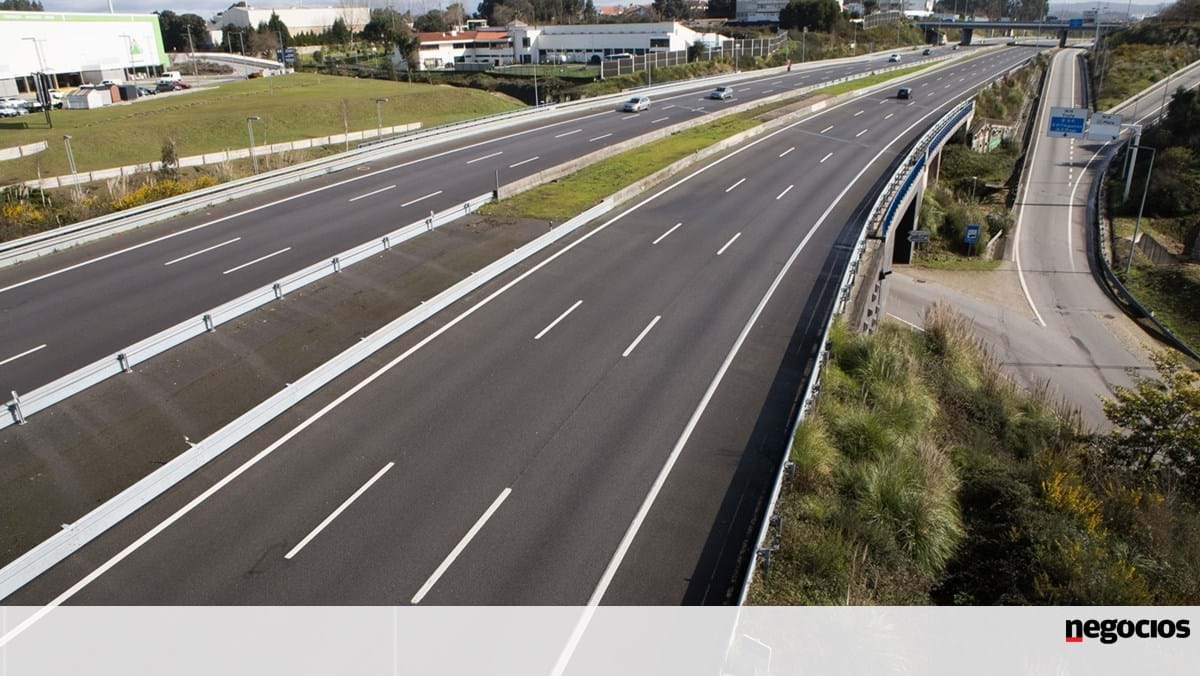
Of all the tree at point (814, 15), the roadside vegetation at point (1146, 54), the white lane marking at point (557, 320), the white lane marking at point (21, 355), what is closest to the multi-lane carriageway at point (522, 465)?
the white lane marking at point (557, 320)

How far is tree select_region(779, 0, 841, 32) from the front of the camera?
137625 millimetres

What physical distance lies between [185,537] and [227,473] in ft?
6.05

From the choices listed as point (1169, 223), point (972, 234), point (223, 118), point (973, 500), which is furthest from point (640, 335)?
point (223, 118)

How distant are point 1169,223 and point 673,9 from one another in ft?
519

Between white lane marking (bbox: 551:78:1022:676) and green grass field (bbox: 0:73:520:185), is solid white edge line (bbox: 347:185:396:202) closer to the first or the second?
white lane marking (bbox: 551:78:1022:676)

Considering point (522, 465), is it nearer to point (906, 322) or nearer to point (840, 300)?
point (840, 300)

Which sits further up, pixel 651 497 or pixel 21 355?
pixel 21 355

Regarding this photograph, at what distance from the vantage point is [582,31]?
123750mm

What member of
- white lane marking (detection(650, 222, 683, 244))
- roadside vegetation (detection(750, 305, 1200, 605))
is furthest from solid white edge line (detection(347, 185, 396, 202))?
roadside vegetation (detection(750, 305, 1200, 605))

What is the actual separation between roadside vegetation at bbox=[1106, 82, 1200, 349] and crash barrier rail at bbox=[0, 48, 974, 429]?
3567cm

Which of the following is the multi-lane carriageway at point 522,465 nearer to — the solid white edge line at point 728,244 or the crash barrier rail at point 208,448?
the crash barrier rail at point 208,448

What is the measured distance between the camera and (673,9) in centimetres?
19038
